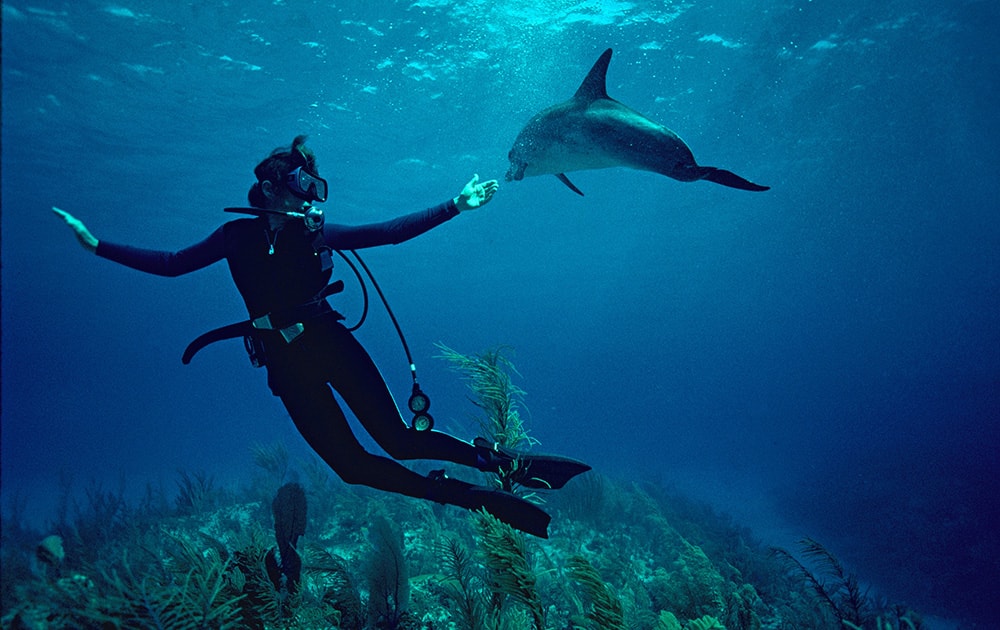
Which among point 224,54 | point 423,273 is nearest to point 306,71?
point 224,54

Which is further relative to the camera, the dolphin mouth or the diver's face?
the dolphin mouth

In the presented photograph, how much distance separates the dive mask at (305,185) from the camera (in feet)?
12.5

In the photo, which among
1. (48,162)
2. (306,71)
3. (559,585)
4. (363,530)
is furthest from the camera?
(48,162)

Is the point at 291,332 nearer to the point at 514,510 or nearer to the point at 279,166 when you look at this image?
the point at 279,166

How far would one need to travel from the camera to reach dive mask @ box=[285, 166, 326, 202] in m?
3.80

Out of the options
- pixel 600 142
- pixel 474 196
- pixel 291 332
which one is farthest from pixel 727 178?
pixel 291 332

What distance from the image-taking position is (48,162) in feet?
67.5

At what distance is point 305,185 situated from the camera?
12.6 ft

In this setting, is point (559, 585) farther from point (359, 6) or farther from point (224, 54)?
point (224, 54)

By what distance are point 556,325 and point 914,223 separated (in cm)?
12694

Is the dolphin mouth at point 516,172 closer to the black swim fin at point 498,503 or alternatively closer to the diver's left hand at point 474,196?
the diver's left hand at point 474,196

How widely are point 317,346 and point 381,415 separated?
2.75ft

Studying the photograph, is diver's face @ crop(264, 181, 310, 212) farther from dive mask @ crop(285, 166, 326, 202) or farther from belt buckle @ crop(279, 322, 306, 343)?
belt buckle @ crop(279, 322, 306, 343)

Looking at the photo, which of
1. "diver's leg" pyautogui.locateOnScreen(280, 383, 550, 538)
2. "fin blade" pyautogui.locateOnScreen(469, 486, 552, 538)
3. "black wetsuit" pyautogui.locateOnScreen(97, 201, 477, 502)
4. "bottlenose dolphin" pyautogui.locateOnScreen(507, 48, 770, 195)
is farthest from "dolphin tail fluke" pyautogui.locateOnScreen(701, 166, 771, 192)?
"diver's leg" pyautogui.locateOnScreen(280, 383, 550, 538)
